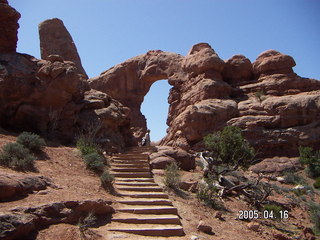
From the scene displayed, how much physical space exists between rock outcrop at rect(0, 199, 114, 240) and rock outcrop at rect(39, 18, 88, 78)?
25892mm

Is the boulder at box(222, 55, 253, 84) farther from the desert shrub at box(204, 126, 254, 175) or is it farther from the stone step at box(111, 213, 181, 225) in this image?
the stone step at box(111, 213, 181, 225)

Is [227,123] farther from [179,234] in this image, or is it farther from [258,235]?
[179,234]

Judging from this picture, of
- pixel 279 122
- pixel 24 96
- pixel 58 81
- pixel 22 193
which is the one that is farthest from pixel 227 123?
pixel 22 193

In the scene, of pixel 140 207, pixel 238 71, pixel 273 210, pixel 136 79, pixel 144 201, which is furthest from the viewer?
pixel 136 79

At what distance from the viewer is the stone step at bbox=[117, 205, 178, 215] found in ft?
30.9

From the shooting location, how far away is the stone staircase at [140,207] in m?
8.35

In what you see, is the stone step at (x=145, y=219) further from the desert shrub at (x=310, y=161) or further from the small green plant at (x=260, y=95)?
the small green plant at (x=260, y=95)

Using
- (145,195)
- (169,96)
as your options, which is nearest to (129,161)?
(145,195)

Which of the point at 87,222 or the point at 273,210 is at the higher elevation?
the point at 87,222

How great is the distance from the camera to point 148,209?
9.57 m

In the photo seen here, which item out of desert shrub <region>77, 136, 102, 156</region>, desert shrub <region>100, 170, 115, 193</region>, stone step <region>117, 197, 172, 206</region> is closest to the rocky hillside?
desert shrub <region>77, 136, 102, 156</region>

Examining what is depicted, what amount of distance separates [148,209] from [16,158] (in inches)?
183

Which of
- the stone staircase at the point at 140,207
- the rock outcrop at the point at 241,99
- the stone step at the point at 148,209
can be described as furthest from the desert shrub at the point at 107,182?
the rock outcrop at the point at 241,99

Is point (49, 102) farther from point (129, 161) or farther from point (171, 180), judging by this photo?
point (171, 180)
